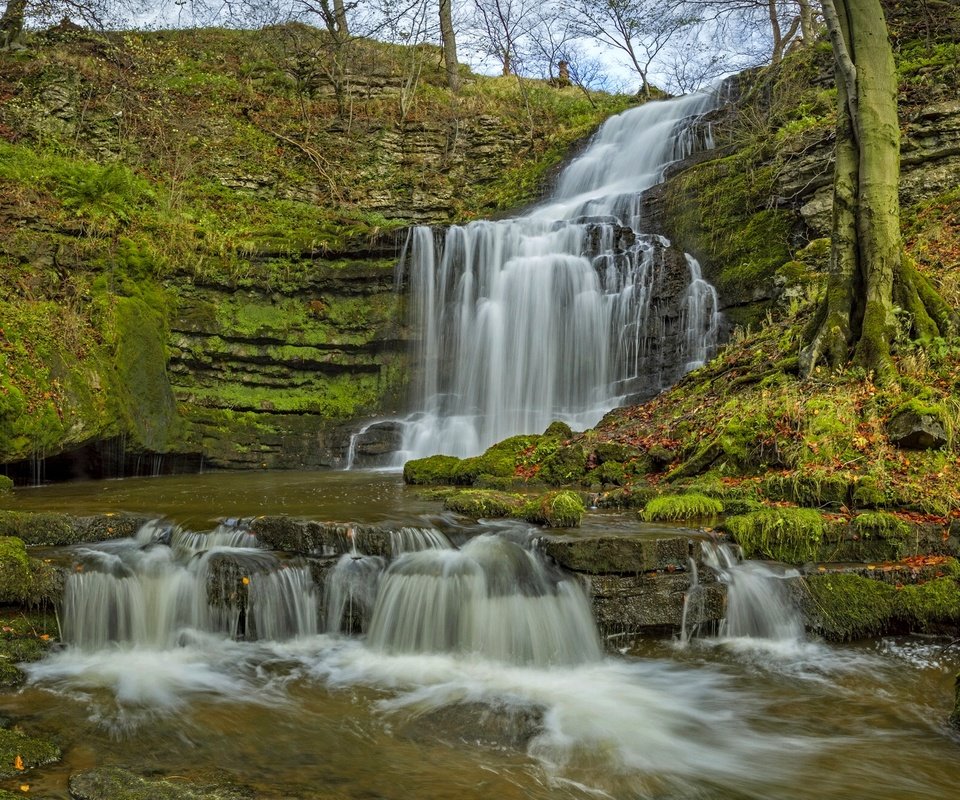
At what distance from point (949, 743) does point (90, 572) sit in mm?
5966

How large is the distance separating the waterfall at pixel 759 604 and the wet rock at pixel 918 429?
211 centimetres

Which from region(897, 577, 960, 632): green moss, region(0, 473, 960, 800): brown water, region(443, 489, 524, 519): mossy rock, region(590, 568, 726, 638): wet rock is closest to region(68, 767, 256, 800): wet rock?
region(0, 473, 960, 800): brown water

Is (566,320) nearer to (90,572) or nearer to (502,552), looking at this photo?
(502,552)

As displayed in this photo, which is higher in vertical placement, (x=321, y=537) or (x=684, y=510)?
(x=684, y=510)

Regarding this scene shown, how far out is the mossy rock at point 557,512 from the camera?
623 centimetres

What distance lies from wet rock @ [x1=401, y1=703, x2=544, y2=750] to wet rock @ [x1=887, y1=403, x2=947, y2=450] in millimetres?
4498

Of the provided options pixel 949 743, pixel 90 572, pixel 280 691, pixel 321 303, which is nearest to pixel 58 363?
pixel 321 303

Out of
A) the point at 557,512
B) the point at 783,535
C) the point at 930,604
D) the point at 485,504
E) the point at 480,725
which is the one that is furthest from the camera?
the point at 485,504

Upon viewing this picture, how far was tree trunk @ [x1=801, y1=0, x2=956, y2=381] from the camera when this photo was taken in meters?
7.70

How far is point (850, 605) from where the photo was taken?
530 centimetres

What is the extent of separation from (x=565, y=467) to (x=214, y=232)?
8.99 metres

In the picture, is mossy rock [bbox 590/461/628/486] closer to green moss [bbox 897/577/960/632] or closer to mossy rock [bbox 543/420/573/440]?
mossy rock [bbox 543/420/573/440]

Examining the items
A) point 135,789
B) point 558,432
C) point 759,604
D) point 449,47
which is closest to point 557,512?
point 759,604

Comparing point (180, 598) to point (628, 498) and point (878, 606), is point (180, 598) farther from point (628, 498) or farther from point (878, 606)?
point (878, 606)
